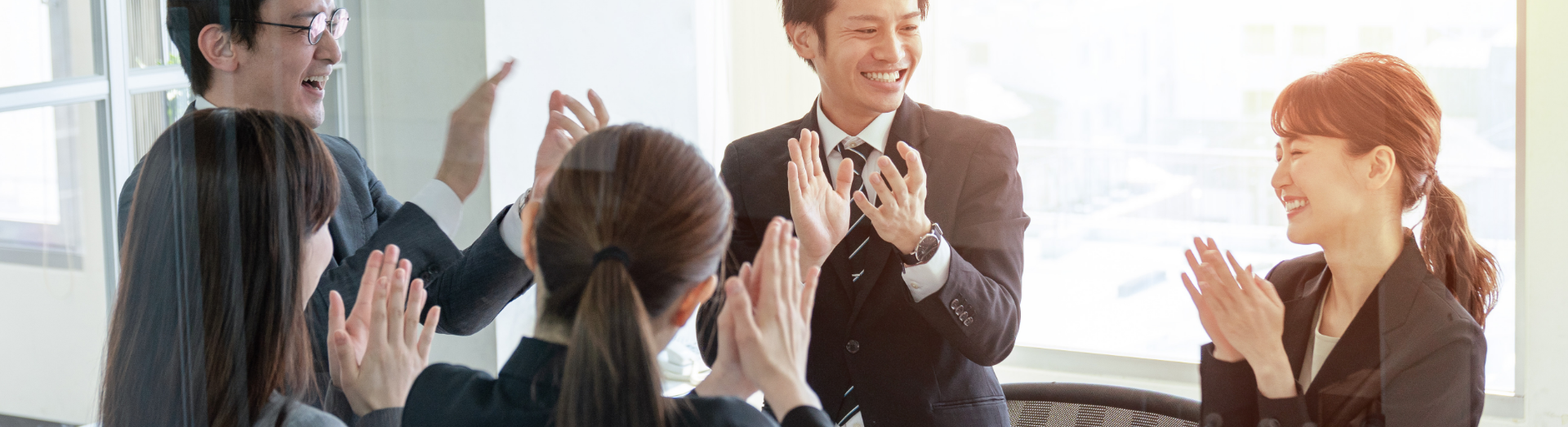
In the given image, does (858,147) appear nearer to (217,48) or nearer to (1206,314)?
(1206,314)

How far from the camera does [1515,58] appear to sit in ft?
2.30

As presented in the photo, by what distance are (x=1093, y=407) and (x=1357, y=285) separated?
0.27 meters

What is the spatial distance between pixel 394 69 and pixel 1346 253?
86 centimetres

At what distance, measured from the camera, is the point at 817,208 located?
2.78ft

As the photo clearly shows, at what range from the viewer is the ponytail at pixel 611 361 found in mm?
726

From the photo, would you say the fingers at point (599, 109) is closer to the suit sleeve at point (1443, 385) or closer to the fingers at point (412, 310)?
the fingers at point (412, 310)

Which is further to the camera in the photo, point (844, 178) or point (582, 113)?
point (582, 113)

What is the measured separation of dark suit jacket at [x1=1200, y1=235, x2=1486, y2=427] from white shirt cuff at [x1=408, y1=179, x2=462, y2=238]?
2.27ft

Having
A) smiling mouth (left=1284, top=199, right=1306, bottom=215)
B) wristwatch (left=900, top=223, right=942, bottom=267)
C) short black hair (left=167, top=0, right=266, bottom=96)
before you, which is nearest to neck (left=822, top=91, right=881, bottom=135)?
wristwatch (left=900, top=223, right=942, bottom=267)

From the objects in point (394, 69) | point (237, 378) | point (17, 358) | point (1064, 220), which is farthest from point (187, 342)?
point (1064, 220)

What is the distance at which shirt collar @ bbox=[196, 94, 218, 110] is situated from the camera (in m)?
0.99

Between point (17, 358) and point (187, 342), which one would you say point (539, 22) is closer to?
point (187, 342)

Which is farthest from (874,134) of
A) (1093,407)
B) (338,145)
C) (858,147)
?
(338,145)

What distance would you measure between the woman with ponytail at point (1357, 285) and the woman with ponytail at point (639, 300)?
0.33m
